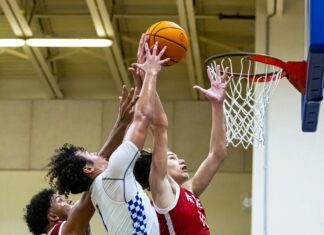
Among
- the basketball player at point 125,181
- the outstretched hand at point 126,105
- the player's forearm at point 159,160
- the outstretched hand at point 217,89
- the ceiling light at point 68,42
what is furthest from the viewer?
the ceiling light at point 68,42

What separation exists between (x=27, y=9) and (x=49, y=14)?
0.36 m

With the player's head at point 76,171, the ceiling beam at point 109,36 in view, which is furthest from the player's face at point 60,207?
the ceiling beam at point 109,36

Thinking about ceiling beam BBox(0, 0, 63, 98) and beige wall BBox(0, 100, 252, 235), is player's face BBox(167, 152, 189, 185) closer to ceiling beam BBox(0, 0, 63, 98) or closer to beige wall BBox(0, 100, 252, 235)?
ceiling beam BBox(0, 0, 63, 98)

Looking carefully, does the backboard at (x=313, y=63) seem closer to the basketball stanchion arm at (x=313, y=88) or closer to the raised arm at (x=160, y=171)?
the basketball stanchion arm at (x=313, y=88)

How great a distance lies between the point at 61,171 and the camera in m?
3.88

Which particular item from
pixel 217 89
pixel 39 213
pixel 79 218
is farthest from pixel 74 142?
pixel 79 218

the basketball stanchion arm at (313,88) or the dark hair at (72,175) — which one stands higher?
the basketball stanchion arm at (313,88)

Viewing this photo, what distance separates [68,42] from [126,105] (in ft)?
22.5

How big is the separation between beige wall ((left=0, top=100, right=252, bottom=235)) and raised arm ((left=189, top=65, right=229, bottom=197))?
7155 mm

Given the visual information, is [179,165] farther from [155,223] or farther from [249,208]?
[249,208]

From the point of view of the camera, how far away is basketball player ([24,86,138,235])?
402cm

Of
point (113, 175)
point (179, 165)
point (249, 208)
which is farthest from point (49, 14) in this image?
point (113, 175)

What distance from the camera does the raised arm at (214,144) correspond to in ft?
15.5

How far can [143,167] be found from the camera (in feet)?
14.6
